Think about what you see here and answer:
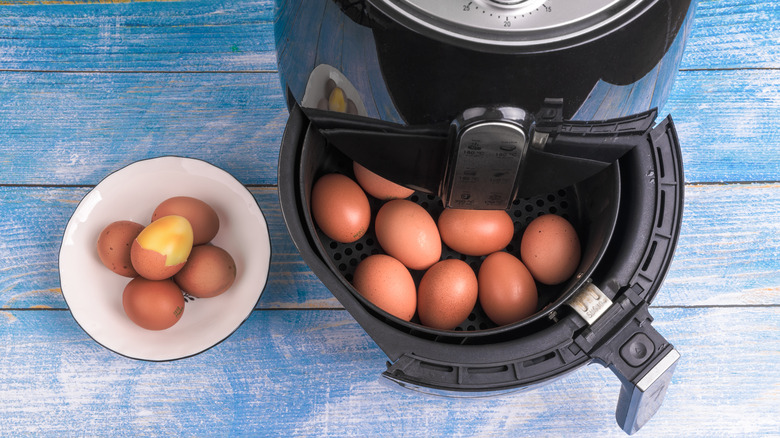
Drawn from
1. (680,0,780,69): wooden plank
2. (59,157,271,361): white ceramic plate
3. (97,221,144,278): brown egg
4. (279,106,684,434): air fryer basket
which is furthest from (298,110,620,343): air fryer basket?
(680,0,780,69): wooden plank

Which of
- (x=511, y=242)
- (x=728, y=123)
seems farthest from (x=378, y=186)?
(x=728, y=123)

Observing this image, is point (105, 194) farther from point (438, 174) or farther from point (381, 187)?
point (438, 174)

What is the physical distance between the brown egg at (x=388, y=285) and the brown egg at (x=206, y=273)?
16 centimetres

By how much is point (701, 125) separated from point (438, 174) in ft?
1.63

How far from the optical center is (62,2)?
0.83m

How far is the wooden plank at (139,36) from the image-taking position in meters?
0.81

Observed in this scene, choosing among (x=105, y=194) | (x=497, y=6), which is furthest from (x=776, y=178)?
(x=105, y=194)

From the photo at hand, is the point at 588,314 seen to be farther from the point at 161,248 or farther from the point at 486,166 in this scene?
the point at 161,248

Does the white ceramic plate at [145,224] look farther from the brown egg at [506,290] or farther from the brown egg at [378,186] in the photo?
the brown egg at [506,290]

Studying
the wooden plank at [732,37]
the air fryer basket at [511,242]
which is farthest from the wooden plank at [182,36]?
the air fryer basket at [511,242]

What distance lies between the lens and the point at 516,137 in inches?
16.5

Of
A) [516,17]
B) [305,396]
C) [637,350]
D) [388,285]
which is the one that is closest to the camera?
[516,17]

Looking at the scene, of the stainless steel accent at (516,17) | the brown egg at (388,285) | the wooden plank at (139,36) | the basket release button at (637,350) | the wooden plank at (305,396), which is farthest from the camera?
the wooden plank at (139,36)

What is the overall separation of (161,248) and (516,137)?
1.30 feet
